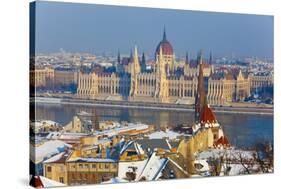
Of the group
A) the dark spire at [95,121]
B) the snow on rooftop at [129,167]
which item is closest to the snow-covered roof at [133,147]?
the snow on rooftop at [129,167]

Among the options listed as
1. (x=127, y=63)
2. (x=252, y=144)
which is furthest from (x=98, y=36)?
(x=252, y=144)

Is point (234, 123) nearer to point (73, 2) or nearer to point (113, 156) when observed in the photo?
point (113, 156)

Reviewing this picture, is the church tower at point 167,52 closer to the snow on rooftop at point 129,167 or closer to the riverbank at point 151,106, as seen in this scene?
the riverbank at point 151,106

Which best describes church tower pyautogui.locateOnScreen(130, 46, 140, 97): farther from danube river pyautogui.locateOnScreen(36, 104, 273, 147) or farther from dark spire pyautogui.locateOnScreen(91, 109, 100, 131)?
dark spire pyautogui.locateOnScreen(91, 109, 100, 131)

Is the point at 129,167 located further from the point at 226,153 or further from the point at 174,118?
the point at 226,153

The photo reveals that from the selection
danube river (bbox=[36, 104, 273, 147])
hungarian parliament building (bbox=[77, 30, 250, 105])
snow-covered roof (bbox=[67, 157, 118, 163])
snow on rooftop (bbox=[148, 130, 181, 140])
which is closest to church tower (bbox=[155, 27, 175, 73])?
hungarian parliament building (bbox=[77, 30, 250, 105])

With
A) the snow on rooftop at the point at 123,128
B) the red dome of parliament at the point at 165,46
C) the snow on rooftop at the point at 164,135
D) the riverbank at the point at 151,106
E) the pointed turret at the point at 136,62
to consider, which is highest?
the red dome of parliament at the point at 165,46
